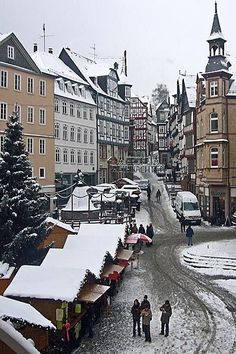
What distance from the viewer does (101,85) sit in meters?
67.4

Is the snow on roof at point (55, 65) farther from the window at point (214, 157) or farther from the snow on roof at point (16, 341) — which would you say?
the snow on roof at point (16, 341)

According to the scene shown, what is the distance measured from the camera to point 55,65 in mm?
59875

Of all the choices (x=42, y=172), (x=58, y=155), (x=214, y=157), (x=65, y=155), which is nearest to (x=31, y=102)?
(x=42, y=172)

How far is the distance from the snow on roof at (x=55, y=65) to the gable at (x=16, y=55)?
26.1 feet

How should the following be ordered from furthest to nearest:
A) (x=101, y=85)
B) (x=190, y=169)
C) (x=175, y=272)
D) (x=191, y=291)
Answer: (x=101, y=85)
(x=190, y=169)
(x=175, y=272)
(x=191, y=291)

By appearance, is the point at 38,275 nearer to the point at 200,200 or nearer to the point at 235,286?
the point at 235,286

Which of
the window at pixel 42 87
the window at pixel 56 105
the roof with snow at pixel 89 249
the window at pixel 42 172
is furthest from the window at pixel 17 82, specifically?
the roof with snow at pixel 89 249

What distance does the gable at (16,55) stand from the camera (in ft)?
148

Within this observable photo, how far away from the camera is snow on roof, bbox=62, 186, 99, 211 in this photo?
139 feet

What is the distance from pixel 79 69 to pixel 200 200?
24.3 meters

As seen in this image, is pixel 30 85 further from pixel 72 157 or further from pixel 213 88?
pixel 213 88

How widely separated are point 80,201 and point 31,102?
1193 centimetres

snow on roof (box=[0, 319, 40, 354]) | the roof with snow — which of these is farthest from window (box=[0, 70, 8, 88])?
snow on roof (box=[0, 319, 40, 354])

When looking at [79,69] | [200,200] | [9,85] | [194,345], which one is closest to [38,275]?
[194,345]
